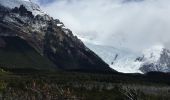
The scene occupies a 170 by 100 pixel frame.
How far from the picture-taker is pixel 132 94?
118ft

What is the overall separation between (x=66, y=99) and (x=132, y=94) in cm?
833

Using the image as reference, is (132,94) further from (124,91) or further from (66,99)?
(66,99)

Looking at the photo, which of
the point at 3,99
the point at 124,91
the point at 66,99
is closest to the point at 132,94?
the point at 124,91

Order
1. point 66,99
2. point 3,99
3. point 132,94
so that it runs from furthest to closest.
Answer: point 3,99 → point 66,99 → point 132,94

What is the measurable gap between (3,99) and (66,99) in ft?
524

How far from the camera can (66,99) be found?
4288cm

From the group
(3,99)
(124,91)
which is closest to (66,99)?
(124,91)

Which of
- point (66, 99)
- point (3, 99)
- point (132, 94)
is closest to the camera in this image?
point (132, 94)

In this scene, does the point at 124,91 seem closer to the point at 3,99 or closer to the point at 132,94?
the point at 132,94

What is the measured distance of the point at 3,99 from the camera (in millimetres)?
199500

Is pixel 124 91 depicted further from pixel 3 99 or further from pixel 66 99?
pixel 3 99

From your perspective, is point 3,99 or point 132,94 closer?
point 132,94

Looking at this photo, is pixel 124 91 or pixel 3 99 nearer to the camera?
pixel 124 91

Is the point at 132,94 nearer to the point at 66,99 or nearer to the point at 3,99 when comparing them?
the point at 66,99
